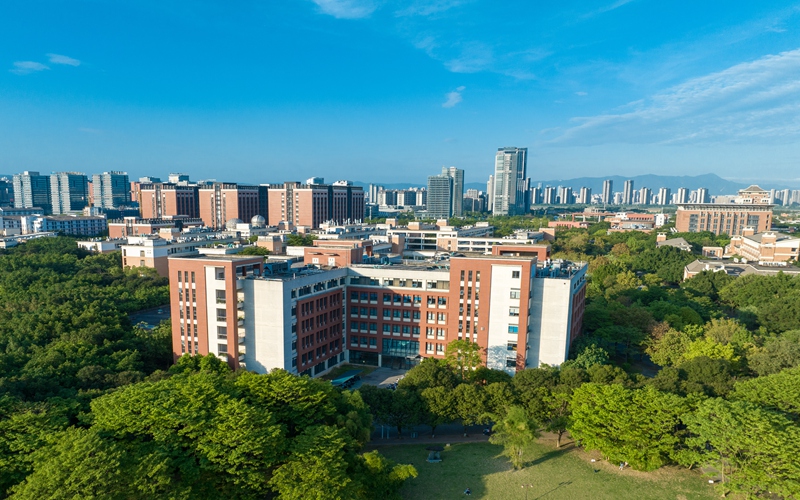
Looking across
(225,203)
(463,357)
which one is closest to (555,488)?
(463,357)

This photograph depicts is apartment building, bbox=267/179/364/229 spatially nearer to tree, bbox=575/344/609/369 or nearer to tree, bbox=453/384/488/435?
tree, bbox=575/344/609/369

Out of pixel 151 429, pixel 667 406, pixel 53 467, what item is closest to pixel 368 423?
pixel 151 429

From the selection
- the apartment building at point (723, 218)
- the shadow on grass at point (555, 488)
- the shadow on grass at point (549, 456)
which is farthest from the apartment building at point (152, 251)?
the apartment building at point (723, 218)

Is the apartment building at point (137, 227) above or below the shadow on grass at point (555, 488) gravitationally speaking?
above

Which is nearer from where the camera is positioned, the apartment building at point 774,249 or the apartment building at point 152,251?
the apartment building at point 152,251

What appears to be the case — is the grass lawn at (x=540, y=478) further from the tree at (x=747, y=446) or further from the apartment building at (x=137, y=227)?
the apartment building at (x=137, y=227)

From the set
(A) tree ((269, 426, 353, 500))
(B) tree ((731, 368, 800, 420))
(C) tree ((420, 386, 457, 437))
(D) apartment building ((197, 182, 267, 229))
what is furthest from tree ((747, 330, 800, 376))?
(D) apartment building ((197, 182, 267, 229))
